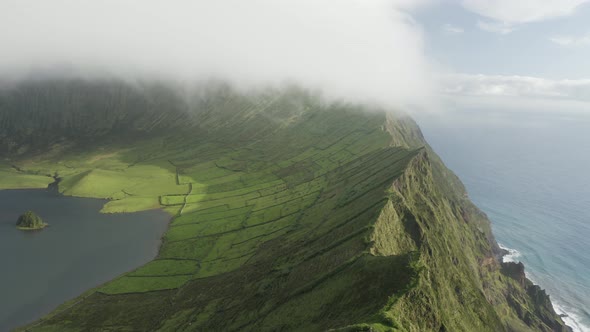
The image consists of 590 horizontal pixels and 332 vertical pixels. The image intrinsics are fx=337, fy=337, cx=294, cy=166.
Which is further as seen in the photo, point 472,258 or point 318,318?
point 472,258

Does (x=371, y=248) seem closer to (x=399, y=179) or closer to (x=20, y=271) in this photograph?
(x=399, y=179)

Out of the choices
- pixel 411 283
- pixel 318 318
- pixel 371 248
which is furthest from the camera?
pixel 371 248

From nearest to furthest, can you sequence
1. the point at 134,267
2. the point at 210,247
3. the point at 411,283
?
the point at 411,283 < the point at 134,267 < the point at 210,247

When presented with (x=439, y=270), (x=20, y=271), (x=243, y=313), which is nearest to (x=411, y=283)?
(x=439, y=270)

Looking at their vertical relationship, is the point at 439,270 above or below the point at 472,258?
above

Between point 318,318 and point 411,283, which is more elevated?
point 411,283

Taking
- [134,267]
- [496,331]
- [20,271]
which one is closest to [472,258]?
[496,331]

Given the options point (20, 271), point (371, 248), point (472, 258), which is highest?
point (371, 248)

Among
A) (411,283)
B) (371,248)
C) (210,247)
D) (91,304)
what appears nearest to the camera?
(411,283)

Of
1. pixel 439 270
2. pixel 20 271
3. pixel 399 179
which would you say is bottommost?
pixel 20 271

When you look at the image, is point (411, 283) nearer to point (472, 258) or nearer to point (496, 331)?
point (496, 331)
